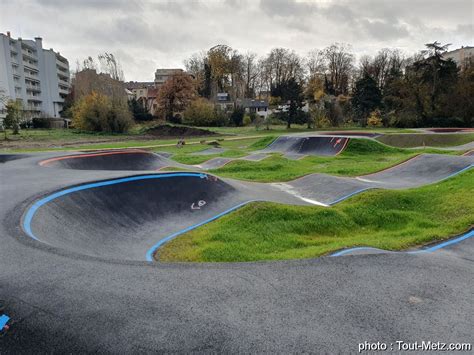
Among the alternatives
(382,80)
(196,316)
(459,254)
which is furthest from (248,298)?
(382,80)

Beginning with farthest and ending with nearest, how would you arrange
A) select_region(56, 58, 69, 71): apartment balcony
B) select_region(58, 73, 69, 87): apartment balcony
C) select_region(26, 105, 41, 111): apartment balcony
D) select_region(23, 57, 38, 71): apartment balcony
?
select_region(58, 73, 69, 87): apartment balcony
select_region(56, 58, 69, 71): apartment balcony
select_region(23, 57, 38, 71): apartment balcony
select_region(26, 105, 41, 111): apartment balcony

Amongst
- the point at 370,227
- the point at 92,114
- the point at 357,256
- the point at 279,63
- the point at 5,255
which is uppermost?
the point at 279,63

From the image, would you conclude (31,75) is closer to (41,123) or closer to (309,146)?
(41,123)

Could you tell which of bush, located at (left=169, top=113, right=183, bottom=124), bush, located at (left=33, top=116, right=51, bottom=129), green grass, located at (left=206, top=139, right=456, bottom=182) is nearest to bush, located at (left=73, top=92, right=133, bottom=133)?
bush, located at (left=33, top=116, right=51, bottom=129)

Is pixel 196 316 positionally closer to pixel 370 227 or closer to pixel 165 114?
pixel 370 227

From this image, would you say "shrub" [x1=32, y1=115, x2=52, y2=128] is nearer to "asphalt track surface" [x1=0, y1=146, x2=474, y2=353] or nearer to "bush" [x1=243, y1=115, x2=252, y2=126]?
"bush" [x1=243, y1=115, x2=252, y2=126]

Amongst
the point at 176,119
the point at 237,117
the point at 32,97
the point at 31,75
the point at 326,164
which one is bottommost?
the point at 326,164

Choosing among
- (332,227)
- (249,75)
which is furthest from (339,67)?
(332,227)
